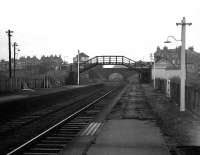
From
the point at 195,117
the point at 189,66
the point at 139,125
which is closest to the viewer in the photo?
the point at 139,125

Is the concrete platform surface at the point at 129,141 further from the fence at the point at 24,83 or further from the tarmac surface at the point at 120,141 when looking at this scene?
the fence at the point at 24,83

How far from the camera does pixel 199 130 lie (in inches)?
542

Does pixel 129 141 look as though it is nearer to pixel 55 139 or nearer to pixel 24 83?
pixel 55 139

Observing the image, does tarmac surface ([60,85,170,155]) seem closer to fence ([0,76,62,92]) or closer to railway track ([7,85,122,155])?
railway track ([7,85,122,155])

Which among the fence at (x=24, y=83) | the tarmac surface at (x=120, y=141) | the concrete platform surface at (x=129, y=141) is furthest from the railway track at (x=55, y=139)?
the fence at (x=24, y=83)

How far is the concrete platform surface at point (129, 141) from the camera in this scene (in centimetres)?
972

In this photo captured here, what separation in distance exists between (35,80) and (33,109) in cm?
3421

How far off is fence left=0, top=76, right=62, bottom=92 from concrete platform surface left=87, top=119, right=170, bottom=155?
32.0 metres

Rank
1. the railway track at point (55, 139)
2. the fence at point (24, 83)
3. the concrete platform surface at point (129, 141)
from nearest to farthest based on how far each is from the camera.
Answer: the concrete platform surface at point (129, 141) → the railway track at point (55, 139) → the fence at point (24, 83)

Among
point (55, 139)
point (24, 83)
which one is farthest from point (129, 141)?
point (24, 83)

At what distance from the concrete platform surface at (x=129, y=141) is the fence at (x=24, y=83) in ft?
105

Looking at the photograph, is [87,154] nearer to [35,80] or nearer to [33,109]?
[33,109]

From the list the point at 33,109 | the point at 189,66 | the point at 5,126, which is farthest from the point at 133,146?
the point at 189,66

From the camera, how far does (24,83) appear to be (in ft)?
174
